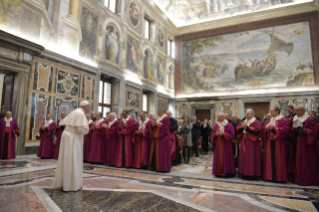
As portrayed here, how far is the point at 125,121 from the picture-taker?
271 inches

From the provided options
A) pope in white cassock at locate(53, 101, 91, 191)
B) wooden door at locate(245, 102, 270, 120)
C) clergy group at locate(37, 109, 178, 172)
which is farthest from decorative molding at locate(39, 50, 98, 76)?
wooden door at locate(245, 102, 270, 120)

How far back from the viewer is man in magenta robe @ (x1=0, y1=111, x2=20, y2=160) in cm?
711

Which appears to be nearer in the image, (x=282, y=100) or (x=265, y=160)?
(x=265, y=160)

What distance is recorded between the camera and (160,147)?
6191 millimetres

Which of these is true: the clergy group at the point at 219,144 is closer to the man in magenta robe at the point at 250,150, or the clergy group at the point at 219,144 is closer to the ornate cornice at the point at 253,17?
the man in magenta robe at the point at 250,150

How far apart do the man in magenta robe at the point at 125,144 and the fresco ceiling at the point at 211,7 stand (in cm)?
1358

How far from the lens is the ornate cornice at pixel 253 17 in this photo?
16359 millimetres

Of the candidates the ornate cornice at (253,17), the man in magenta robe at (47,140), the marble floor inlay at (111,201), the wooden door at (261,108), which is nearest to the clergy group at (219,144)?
the man in magenta robe at (47,140)

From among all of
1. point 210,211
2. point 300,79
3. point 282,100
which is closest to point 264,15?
point 300,79

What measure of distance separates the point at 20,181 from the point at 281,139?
576cm

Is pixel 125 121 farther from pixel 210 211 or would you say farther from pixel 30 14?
pixel 30 14

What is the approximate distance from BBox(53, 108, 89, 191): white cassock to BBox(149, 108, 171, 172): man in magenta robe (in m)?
2.67

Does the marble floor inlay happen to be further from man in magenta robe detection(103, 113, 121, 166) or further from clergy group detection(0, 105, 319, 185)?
man in magenta robe detection(103, 113, 121, 166)

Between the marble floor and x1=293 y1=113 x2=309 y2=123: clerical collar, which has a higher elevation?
x1=293 y1=113 x2=309 y2=123: clerical collar
